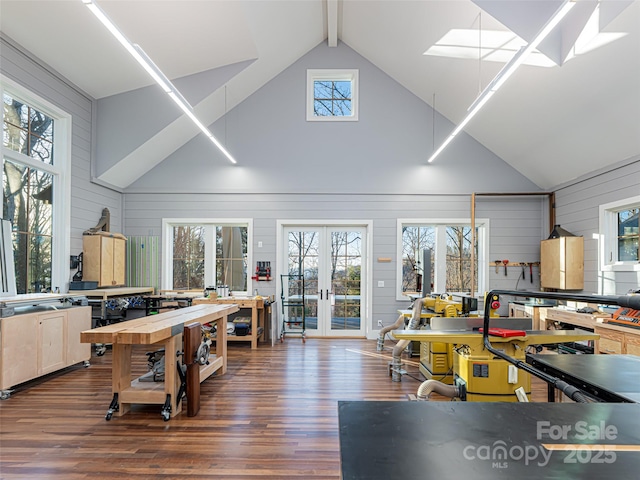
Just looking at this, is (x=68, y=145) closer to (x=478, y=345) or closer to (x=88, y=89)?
(x=88, y=89)

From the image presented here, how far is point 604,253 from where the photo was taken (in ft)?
17.6

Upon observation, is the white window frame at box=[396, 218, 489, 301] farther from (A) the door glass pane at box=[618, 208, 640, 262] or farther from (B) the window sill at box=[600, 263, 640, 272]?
(A) the door glass pane at box=[618, 208, 640, 262]

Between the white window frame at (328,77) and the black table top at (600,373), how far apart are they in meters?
6.14

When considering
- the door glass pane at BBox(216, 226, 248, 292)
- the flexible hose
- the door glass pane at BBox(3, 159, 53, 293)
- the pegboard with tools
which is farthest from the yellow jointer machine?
the door glass pane at BBox(3, 159, 53, 293)

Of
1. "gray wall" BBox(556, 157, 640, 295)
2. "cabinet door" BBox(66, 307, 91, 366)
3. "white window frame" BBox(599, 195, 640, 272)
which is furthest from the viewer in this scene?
"white window frame" BBox(599, 195, 640, 272)

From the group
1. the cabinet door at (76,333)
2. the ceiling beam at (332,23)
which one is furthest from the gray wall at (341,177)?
the cabinet door at (76,333)

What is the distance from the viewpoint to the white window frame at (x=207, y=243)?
702 centimetres

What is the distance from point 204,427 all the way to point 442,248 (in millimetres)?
5523

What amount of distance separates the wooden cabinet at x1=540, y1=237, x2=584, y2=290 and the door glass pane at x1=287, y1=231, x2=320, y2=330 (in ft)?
13.9

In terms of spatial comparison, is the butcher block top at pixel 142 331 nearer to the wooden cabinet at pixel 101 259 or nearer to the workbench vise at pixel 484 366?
the workbench vise at pixel 484 366

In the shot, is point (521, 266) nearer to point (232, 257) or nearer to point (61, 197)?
point (232, 257)

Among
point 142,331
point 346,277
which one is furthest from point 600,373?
point 346,277

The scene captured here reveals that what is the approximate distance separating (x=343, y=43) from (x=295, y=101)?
151cm

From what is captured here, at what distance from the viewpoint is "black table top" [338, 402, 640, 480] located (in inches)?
26.0
